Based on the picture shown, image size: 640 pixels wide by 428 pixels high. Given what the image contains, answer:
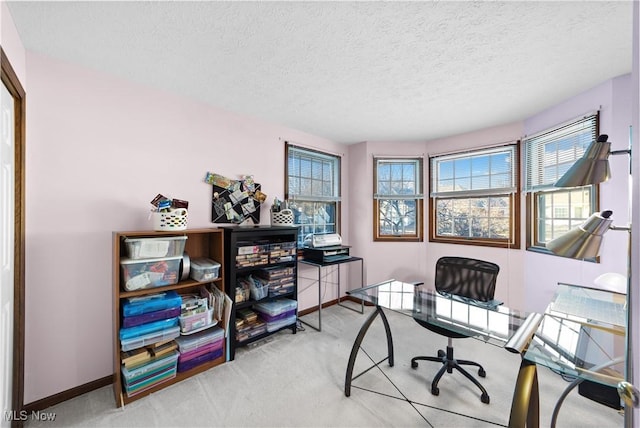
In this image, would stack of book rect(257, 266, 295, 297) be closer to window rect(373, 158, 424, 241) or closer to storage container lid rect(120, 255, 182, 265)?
storage container lid rect(120, 255, 182, 265)

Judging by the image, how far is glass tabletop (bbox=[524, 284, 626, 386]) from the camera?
44.6 inches

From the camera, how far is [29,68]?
5.69 ft

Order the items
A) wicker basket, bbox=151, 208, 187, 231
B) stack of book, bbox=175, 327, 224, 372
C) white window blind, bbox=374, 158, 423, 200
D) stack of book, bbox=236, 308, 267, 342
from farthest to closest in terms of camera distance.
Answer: white window blind, bbox=374, 158, 423, 200 < stack of book, bbox=236, 308, 267, 342 < stack of book, bbox=175, 327, 224, 372 < wicker basket, bbox=151, 208, 187, 231

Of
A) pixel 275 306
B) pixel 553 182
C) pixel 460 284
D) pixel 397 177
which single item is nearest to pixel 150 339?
pixel 275 306

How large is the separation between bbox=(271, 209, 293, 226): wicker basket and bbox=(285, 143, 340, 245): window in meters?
0.34

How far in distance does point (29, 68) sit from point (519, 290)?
4788 millimetres

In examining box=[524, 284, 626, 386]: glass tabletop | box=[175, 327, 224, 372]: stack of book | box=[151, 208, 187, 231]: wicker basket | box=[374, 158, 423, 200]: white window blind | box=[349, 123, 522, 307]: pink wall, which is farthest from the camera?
box=[374, 158, 423, 200]: white window blind

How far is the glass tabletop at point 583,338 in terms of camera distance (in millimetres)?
1132

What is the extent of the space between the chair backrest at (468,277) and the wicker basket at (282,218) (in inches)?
63.3

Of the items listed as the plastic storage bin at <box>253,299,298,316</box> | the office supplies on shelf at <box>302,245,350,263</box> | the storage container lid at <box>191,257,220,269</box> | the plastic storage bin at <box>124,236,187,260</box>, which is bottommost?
the plastic storage bin at <box>253,299,298,316</box>

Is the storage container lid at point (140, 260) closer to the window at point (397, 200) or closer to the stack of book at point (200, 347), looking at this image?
the stack of book at point (200, 347)

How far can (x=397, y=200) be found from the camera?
12.9 feet

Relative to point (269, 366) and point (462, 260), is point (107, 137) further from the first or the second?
point (462, 260)

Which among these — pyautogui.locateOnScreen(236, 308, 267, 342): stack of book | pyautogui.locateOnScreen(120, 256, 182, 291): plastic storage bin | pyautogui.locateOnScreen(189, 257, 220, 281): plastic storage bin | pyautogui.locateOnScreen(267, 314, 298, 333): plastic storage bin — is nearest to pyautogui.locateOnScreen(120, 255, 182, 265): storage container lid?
pyautogui.locateOnScreen(120, 256, 182, 291): plastic storage bin
